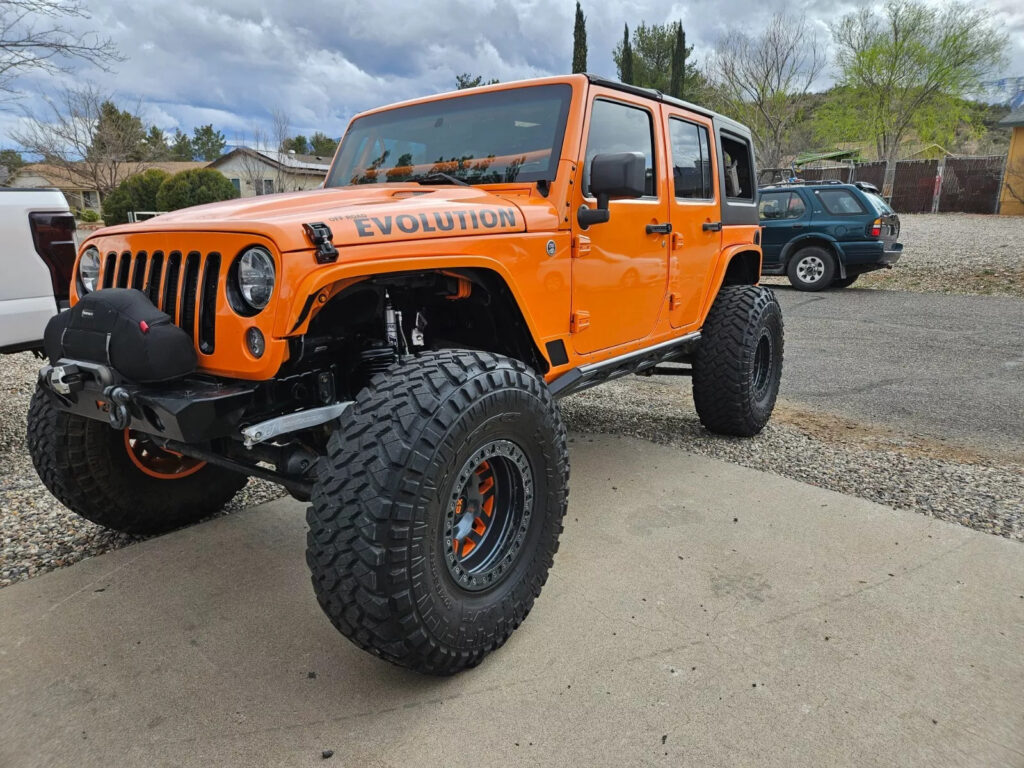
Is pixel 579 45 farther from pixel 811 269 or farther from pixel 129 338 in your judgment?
pixel 129 338

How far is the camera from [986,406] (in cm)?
551

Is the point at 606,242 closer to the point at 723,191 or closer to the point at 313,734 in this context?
the point at 723,191

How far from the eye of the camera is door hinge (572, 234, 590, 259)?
117 inches

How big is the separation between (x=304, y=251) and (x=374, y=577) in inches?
37.7

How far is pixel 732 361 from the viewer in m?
4.34

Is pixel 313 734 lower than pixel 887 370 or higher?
higher

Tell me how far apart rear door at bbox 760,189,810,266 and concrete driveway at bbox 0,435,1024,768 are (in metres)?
10.0

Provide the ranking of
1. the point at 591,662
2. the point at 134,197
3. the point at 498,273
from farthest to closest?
the point at 134,197, the point at 498,273, the point at 591,662

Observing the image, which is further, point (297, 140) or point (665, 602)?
point (297, 140)

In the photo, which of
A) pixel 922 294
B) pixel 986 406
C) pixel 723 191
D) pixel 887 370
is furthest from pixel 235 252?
pixel 922 294

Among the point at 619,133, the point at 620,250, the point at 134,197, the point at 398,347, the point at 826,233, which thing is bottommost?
the point at 826,233

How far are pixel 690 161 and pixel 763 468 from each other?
6.13ft

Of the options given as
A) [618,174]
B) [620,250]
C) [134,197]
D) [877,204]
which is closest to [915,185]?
[877,204]

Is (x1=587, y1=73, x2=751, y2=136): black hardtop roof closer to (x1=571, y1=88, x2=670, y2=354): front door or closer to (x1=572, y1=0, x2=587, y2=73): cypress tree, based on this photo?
Result: (x1=571, y1=88, x2=670, y2=354): front door
